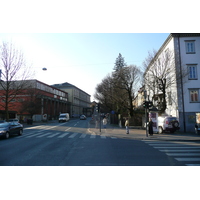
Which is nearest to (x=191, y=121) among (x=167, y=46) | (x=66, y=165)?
(x=167, y=46)

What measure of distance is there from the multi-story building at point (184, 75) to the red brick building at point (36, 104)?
79.5 feet

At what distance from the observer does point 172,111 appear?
2470 centimetres

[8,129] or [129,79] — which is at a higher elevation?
[129,79]

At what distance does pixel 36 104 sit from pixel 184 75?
122 feet

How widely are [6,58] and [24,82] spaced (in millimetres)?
5041

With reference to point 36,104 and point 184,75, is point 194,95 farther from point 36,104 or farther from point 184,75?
point 36,104

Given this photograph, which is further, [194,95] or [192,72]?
[192,72]

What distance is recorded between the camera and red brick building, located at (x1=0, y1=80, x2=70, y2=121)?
4472cm

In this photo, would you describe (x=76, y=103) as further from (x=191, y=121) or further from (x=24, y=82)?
(x=191, y=121)

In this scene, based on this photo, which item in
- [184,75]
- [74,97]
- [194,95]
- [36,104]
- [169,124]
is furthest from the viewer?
[74,97]

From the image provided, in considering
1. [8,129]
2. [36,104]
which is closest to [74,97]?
[36,104]

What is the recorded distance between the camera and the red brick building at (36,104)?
4472 cm

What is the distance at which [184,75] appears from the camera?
2253 cm

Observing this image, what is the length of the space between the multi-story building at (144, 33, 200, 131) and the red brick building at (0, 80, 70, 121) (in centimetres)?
2423
